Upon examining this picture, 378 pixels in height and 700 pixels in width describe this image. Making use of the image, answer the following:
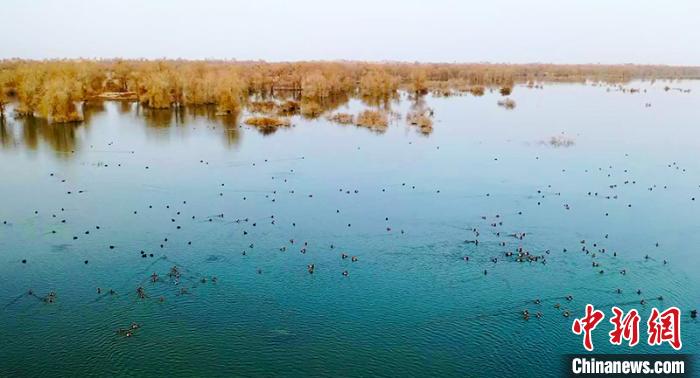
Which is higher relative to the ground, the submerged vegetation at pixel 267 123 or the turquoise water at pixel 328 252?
the submerged vegetation at pixel 267 123

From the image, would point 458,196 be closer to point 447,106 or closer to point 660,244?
point 660,244

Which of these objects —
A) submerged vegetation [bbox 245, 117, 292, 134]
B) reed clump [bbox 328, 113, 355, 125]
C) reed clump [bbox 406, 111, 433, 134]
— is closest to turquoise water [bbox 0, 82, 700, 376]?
reed clump [bbox 406, 111, 433, 134]

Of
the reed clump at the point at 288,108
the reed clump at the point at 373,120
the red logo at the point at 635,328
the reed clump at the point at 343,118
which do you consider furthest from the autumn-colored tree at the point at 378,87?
the red logo at the point at 635,328

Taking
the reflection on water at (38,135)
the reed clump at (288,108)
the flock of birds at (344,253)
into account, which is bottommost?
the flock of birds at (344,253)

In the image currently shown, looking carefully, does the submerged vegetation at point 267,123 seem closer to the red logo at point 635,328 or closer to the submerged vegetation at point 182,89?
the submerged vegetation at point 182,89

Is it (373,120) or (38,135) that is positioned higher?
(373,120)

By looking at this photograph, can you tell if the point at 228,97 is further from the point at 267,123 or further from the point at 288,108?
the point at 267,123

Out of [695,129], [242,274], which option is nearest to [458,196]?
[242,274]

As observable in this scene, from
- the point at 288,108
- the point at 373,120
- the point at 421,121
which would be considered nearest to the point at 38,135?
the point at 288,108
